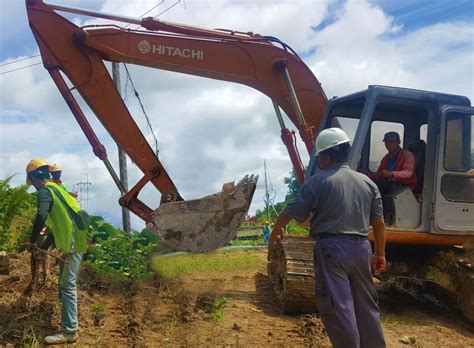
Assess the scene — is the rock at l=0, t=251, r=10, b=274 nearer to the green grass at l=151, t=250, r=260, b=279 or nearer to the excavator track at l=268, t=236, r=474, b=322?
the green grass at l=151, t=250, r=260, b=279

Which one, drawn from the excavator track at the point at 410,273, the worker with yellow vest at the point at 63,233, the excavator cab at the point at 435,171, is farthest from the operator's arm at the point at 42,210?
the excavator cab at the point at 435,171

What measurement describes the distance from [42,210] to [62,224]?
0.28 metres

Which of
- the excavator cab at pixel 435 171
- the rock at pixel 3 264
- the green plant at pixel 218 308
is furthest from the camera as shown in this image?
the rock at pixel 3 264

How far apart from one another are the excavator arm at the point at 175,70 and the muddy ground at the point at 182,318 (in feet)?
3.05

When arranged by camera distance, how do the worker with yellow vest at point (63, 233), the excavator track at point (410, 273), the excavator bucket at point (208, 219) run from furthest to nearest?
the excavator bucket at point (208, 219) < the excavator track at point (410, 273) < the worker with yellow vest at point (63, 233)

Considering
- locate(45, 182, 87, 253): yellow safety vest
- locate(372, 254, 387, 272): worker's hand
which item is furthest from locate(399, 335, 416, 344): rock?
locate(45, 182, 87, 253): yellow safety vest

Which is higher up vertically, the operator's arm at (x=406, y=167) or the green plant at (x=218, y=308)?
the operator's arm at (x=406, y=167)

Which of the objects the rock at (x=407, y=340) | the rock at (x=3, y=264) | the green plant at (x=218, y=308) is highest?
the rock at (x=3, y=264)

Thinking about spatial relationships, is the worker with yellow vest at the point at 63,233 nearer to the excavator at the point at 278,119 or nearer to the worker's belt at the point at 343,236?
the excavator at the point at 278,119

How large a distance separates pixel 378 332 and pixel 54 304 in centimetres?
383

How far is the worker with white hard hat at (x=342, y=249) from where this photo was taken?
13.4 feet

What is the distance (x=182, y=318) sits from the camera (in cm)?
637

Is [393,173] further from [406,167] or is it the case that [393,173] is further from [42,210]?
[42,210]

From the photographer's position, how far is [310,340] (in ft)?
18.6
